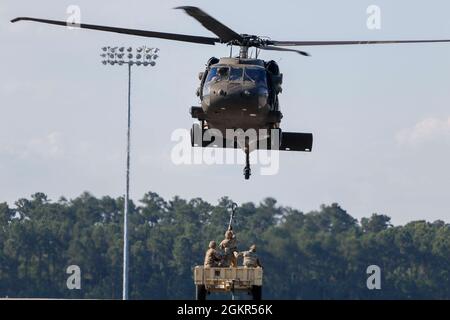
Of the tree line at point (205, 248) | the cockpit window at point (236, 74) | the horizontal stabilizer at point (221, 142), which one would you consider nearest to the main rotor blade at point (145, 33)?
the cockpit window at point (236, 74)

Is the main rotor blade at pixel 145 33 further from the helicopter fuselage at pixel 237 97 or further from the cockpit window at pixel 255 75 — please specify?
the cockpit window at pixel 255 75

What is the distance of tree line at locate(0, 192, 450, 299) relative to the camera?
115 metres

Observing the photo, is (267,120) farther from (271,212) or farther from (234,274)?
(271,212)

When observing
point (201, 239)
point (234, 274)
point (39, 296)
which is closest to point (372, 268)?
point (201, 239)

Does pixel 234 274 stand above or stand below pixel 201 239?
below

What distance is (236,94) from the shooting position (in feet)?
166

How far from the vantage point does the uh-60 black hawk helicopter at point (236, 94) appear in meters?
50.5

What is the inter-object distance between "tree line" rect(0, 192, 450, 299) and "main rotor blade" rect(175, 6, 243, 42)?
2273 inches

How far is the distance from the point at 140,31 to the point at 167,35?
1363 mm

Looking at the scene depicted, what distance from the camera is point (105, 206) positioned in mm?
129750
